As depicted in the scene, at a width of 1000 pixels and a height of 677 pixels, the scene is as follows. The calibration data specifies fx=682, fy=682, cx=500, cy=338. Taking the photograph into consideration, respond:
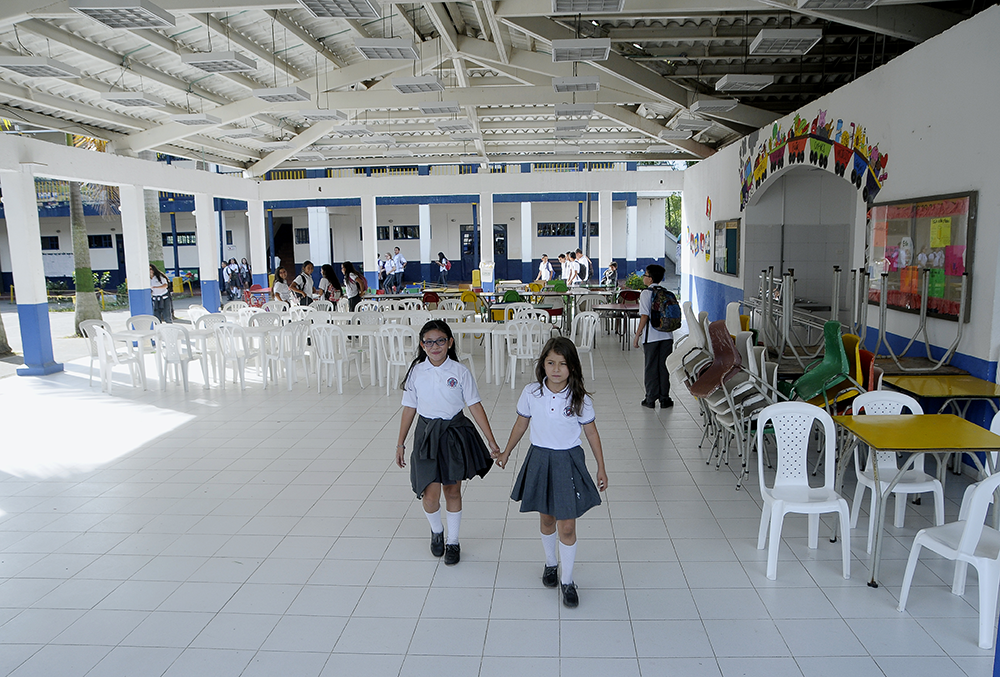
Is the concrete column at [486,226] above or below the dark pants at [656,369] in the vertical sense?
above

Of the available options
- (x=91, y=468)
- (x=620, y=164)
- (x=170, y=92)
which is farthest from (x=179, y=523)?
(x=620, y=164)

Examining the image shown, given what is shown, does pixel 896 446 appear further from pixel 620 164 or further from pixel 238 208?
pixel 238 208

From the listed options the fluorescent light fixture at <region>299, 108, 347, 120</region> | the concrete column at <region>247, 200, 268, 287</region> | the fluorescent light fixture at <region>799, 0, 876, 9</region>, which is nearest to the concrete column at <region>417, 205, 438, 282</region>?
the concrete column at <region>247, 200, 268, 287</region>

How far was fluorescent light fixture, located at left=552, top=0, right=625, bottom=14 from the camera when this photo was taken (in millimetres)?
5719

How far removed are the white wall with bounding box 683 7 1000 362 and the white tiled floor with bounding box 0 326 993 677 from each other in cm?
144

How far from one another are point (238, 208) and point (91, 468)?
1918 centimetres

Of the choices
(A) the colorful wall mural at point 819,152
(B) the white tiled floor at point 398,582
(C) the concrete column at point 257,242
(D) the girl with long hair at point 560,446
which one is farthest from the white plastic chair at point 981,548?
(C) the concrete column at point 257,242

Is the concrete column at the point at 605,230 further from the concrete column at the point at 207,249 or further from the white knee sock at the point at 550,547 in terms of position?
the white knee sock at the point at 550,547

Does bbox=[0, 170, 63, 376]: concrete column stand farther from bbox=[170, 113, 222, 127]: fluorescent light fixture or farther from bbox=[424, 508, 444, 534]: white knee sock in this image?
bbox=[424, 508, 444, 534]: white knee sock

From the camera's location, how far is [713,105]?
9078 mm

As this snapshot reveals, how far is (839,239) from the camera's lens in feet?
31.6

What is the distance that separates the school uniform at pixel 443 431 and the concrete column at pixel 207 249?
40.5ft

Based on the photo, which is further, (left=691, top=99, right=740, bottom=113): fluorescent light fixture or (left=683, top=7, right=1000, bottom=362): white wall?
(left=691, top=99, right=740, bottom=113): fluorescent light fixture

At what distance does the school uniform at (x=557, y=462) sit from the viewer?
9.84 feet
